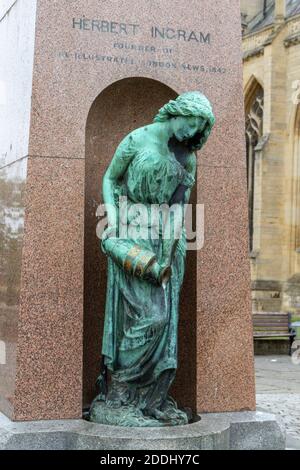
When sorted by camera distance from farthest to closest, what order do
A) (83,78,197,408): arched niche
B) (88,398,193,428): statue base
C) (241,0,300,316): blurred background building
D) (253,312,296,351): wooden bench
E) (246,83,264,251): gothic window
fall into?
(246,83,264,251): gothic window < (241,0,300,316): blurred background building < (253,312,296,351): wooden bench < (83,78,197,408): arched niche < (88,398,193,428): statue base

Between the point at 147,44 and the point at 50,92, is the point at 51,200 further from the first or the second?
the point at 147,44

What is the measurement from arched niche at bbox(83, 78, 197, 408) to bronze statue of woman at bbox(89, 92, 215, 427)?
72cm

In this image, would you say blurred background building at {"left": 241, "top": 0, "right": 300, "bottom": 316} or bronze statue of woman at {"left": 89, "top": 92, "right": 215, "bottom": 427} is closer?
bronze statue of woman at {"left": 89, "top": 92, "right": 215, "bottom": 427}

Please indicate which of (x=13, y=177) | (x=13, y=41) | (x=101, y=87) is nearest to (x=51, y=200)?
(x=13, y=177)

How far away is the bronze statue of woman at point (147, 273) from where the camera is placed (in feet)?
19.4

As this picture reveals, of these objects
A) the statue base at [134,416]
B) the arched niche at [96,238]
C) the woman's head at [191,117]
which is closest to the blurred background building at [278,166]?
the arched niche at [96,238]

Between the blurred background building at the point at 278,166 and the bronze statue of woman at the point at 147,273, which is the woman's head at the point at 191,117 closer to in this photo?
the bronze statue of woman at the point at 147,273

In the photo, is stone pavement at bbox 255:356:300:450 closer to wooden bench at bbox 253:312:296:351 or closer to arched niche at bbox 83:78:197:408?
wooden bench at bbox 253:312:296:351

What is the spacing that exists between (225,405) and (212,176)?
179 cm

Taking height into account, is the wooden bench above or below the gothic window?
below

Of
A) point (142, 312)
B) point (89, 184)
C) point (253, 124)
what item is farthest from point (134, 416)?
point (253, 124)

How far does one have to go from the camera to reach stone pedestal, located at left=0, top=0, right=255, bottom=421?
6.44m

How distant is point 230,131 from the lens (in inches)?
279

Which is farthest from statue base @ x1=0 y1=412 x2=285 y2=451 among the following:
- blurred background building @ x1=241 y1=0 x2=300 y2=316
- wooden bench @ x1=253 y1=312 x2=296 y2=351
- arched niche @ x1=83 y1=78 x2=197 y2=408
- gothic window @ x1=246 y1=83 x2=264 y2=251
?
gothic window @ x1=246 y1=83 x2=264 y2=251
